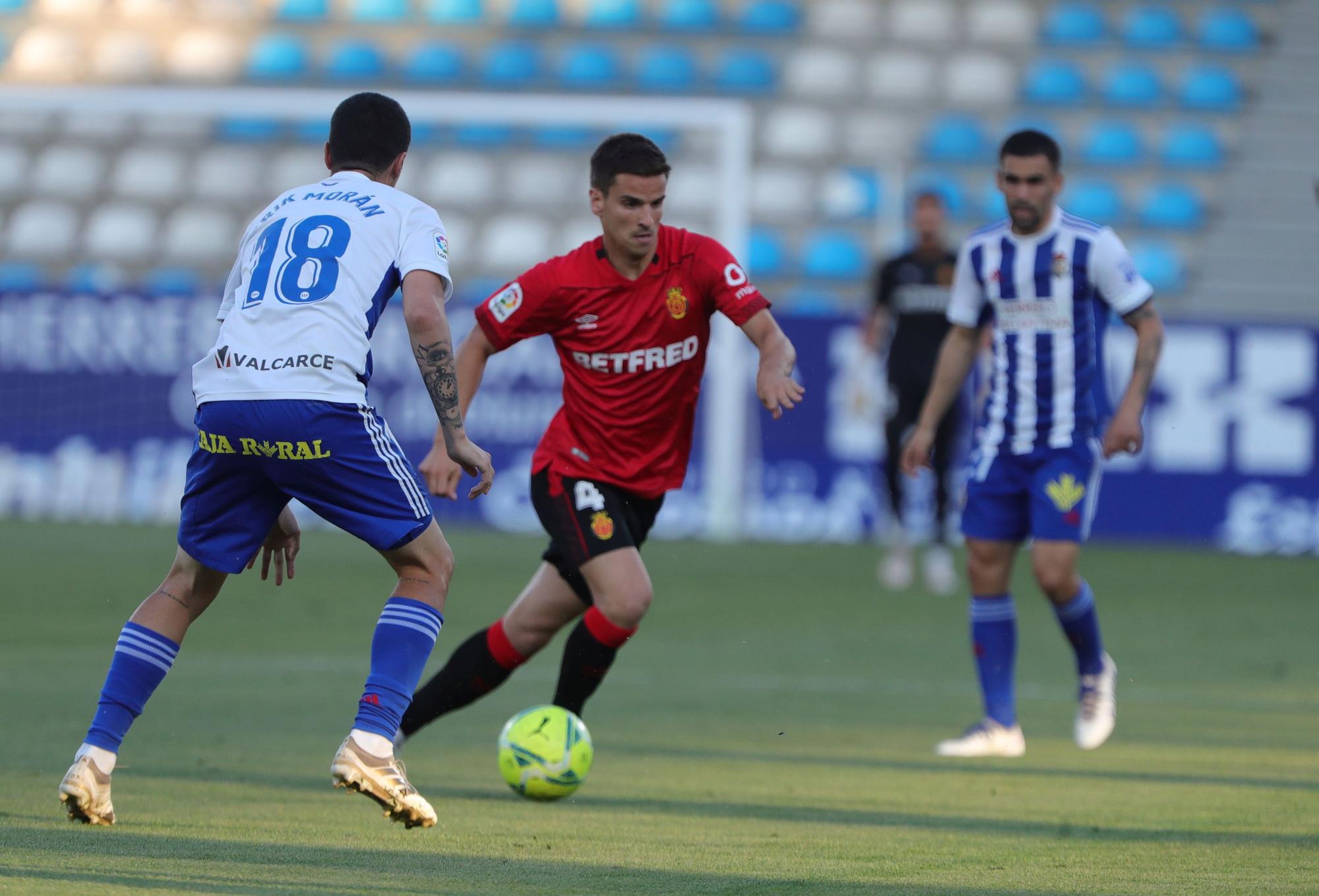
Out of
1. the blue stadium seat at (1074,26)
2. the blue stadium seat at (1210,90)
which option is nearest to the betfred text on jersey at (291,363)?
the blue stadium seat at (1210,90)

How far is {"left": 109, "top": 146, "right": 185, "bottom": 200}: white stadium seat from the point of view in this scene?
17.5m

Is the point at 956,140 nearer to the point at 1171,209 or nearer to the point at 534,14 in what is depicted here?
the point at 1171,209

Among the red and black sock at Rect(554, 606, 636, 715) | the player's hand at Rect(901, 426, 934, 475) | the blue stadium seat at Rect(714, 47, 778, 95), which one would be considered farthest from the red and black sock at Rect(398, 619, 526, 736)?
the blue stadium seat at Rect(714, 47, 778, 95)

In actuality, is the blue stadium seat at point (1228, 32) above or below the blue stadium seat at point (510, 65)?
above

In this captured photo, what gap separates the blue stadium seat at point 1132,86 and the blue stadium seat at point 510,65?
21.7ft

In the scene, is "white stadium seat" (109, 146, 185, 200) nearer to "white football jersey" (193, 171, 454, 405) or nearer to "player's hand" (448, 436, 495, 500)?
"white football jersey" (193, 171, 454, 405)

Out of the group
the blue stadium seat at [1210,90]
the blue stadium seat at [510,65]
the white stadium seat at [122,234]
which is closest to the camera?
the white stadium seat at [122,234]

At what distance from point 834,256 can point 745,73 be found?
10.5 feet

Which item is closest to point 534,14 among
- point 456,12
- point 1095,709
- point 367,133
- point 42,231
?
point 456,12

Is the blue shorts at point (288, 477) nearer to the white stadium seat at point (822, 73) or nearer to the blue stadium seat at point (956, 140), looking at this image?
the blue stadium seat at point (956, 140)

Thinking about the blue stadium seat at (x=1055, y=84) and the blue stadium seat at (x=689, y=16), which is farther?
the blue stadium seat at (x=689, y=16)

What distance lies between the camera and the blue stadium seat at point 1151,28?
71.2ft

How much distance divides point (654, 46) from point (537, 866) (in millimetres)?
18408

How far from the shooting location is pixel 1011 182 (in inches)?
249
